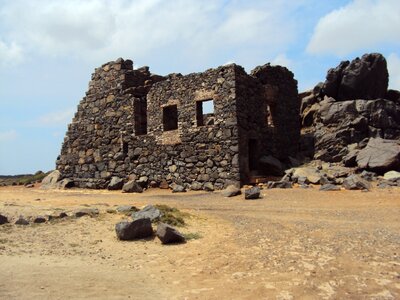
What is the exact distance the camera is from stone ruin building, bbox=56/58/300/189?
1478 cm

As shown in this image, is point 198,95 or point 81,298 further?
point 198,95

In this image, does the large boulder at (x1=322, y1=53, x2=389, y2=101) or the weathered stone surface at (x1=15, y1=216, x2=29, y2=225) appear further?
the large boulder at (x1=322, y1=53, x2=389, y2=101)

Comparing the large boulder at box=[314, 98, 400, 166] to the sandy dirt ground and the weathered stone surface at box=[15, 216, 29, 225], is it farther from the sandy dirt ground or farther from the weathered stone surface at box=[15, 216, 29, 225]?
the weathered stone surface at box=[15, 216, 29, 225]

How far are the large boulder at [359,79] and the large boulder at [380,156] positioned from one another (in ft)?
15.3

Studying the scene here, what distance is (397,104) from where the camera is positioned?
64.4ft

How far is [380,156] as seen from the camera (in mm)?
14141

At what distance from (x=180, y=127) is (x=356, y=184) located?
22.1 feet

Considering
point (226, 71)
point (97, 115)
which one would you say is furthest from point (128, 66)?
point (226, 71)

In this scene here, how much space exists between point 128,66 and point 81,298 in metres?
15.1

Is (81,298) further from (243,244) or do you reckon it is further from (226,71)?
(226,71)

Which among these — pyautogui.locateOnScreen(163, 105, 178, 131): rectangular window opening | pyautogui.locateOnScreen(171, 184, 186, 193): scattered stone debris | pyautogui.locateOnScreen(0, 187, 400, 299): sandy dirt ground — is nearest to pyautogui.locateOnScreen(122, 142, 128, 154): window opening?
pyautogui.locateOnScreen(163, 105, 178, 131): rectangular window opening

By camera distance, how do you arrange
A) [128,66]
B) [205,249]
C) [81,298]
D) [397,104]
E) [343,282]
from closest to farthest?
[81,298] → [343,282] → [205,249] → [128,66] → [397,104]

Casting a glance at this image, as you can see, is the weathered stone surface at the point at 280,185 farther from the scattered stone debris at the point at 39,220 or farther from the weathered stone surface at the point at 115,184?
the scattered stone debris at the point at 39,220

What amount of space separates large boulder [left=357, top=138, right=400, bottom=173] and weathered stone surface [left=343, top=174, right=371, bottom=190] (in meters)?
1.78
